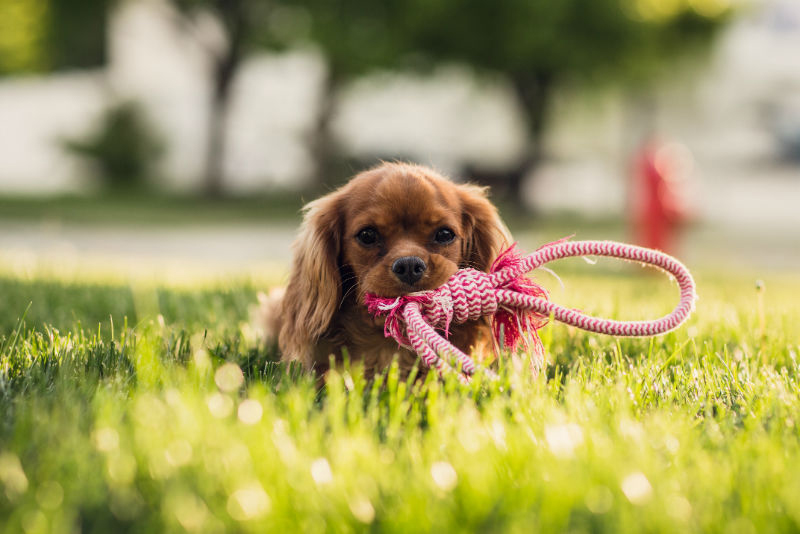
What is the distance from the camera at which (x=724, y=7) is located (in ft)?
64.5

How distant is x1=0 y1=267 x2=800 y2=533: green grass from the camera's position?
1447 mm

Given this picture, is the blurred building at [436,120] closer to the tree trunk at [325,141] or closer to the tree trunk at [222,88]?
the tree trunk at [222,88]

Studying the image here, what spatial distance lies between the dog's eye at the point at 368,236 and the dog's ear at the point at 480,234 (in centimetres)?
42

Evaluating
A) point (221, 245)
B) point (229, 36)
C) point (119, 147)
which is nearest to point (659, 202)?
point (221, 245)

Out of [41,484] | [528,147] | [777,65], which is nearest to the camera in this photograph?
[41,484]

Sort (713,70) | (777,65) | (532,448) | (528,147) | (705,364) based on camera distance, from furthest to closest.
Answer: (777,65), (713,70), (528,147), (705,364), (532,448)

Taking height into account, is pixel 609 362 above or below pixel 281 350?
above

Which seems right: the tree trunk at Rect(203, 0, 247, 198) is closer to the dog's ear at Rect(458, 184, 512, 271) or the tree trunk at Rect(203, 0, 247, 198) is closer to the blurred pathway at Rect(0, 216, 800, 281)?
the blurred pathway at Rect(0, 216, 800, 281)

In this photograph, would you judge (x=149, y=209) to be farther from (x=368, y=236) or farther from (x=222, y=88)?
(x=368, y=236)

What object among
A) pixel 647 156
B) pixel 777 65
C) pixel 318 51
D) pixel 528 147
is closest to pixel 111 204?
pixel 318 51

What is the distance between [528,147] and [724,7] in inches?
260

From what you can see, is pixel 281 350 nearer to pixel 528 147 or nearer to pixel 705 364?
pixel 705 364

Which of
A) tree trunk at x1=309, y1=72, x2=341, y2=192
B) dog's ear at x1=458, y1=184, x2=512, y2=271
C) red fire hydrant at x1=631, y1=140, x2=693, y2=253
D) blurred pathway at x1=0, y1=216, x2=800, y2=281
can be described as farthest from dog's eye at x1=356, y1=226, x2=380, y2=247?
tree trunk at x1=309, y1=72, x2=341, y2=192

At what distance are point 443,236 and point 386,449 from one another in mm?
1239
